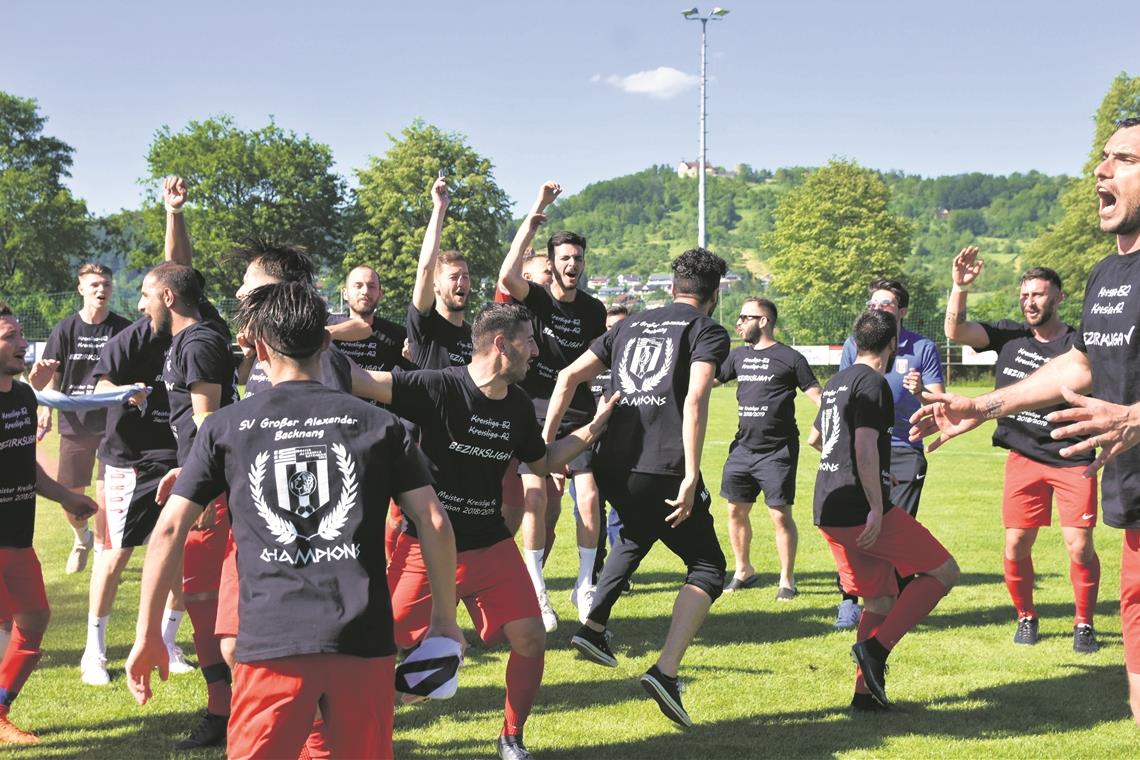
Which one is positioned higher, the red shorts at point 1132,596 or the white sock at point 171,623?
the red shorts at point 1132,596

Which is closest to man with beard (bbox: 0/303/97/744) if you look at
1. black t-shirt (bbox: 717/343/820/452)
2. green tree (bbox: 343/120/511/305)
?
black t-shirt (bbox: 717/343/820/452)

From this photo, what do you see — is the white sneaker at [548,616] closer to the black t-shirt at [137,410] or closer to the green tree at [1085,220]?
the black t-shirt at [137,410]

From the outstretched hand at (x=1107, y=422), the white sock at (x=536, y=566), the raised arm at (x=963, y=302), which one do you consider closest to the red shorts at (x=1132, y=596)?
the outstretched hand at (x=1107, y=422)

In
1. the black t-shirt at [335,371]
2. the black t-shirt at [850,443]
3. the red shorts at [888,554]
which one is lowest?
the red shorts at [888,554]

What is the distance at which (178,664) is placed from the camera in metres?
6.82

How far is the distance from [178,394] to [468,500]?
1873mm

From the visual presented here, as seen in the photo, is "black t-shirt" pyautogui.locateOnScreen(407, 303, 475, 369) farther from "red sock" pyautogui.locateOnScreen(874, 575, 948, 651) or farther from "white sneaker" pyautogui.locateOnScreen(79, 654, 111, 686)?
"red sock" pyautogui.locateOnScreen(874, 575, 948, 651)

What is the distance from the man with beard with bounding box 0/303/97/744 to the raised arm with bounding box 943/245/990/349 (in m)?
5.32

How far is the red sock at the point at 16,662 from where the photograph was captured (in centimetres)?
557

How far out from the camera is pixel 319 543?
10.8 ft

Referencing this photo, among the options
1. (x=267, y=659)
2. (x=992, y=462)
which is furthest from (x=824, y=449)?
(x=992, y=462)

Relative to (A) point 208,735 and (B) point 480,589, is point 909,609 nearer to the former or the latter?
(B) point 480,589

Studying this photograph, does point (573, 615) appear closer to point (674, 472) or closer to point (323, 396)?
point (674, 472)

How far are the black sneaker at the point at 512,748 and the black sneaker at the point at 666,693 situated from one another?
77 centimetres
